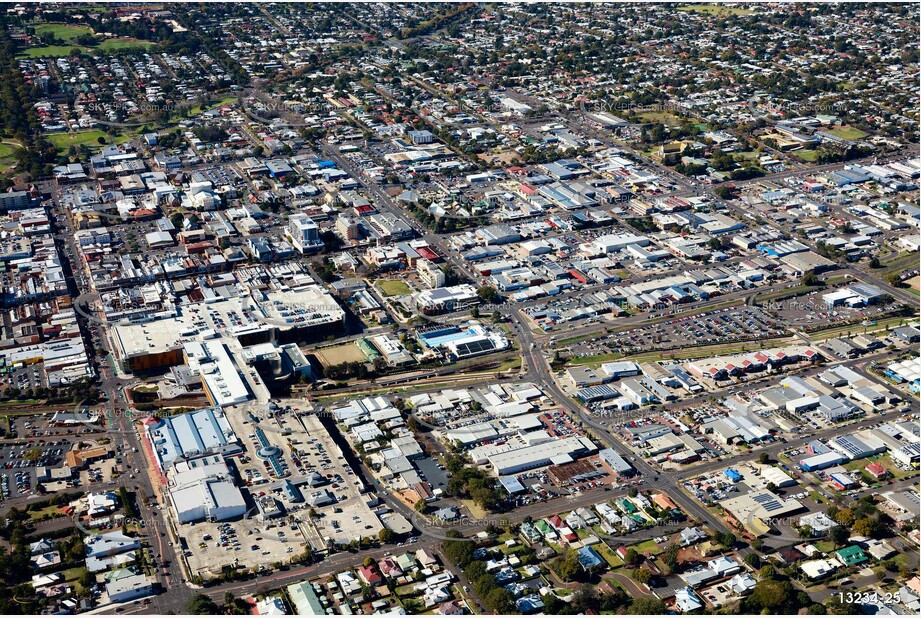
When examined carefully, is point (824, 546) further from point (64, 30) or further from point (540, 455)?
point (64, 30)

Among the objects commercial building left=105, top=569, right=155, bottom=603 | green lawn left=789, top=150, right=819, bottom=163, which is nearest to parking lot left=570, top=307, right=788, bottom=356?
commercial building left=105, top=569, right=155, bottom=603

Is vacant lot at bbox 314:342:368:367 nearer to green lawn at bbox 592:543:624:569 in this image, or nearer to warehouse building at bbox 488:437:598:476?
warehouse building at bbox 488:437:598:476

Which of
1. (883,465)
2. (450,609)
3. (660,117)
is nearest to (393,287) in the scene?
(450,609)

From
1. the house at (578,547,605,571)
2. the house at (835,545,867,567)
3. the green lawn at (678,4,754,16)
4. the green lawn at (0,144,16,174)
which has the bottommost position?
the house at (835,545,867,567)

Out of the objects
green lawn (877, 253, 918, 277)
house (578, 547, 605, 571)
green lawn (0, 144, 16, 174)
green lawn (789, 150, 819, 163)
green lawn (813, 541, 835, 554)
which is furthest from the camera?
green lawn (789, 150, 819, 163)

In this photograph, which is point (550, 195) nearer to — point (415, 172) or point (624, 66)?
point (415, 172)

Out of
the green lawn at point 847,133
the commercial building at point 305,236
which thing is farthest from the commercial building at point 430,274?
the green lawn at point 847,133
